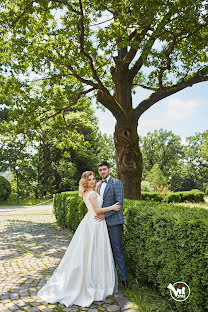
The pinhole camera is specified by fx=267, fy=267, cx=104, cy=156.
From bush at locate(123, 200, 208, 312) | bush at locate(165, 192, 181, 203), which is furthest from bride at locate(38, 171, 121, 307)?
bush at locate(165, 192, 181, 203)

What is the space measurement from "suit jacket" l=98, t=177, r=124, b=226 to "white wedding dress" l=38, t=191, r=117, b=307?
117 millimetres

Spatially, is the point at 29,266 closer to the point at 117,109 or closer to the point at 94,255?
the point at 94,255

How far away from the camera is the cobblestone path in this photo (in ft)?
13.0

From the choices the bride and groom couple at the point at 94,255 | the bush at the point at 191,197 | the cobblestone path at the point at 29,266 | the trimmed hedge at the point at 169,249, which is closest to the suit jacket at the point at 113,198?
the bride and groom couple at the point at 94,255

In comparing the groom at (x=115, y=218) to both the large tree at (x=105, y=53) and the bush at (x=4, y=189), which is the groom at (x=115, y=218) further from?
the bush at (x=4, y=189)

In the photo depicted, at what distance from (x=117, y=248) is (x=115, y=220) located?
1.55 feet

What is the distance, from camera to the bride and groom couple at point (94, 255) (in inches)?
163

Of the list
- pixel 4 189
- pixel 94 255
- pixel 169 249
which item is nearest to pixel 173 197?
pixel 4 189

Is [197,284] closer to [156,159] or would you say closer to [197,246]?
[197,246]

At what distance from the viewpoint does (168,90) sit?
33.4 ft

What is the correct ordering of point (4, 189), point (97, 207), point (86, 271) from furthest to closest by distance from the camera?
point (4, 189) → point (97, 207) → point (86, 271)

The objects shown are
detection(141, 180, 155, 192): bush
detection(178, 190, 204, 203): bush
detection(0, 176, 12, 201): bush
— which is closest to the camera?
detection(178, 190, 204, 203): bush

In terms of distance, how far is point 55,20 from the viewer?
1093 cm

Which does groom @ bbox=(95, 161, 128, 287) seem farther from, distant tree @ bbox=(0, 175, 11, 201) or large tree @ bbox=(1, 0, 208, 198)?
distant tree @ bbox=(0, 175, 11, 201)
